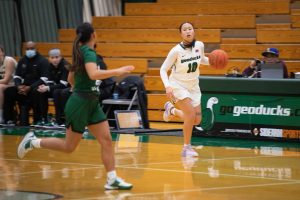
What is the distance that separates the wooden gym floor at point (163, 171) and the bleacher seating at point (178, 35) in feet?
14.9

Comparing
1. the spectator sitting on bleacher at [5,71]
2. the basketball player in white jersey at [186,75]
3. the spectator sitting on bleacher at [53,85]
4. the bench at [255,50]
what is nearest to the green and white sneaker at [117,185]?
the basketball player in white jersey at [186,75]

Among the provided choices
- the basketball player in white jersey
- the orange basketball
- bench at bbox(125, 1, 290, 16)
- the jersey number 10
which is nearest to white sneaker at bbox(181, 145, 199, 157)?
the basketball player in white jersey

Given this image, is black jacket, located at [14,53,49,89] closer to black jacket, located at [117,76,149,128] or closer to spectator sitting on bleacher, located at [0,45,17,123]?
spectator sitting on bleacher, located at [0,45,17,123]

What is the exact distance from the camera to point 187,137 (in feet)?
39.2

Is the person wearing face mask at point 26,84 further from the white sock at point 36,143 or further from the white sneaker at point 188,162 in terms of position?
the white sock at point 36,143

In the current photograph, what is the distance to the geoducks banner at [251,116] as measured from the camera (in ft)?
46.5

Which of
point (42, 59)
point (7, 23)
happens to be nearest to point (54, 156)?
point (42, 59)

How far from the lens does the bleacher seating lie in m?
18.4

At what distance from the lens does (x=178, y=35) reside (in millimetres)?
19609

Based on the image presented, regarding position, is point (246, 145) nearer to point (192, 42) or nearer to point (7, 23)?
point (192, 42)

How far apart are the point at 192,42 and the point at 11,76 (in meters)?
7.13

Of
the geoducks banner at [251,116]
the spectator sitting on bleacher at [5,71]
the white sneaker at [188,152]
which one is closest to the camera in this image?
the white sneaker at [188,152]

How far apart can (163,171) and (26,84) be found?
842 cm

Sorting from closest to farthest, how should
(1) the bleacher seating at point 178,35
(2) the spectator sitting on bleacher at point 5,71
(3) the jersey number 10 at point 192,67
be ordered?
1. (3) the jersey number 10 at point 192,67
2. (2) the spectator sitting on bleacher at point 5,71
3. (1) the bleacher seating at point 178,35
